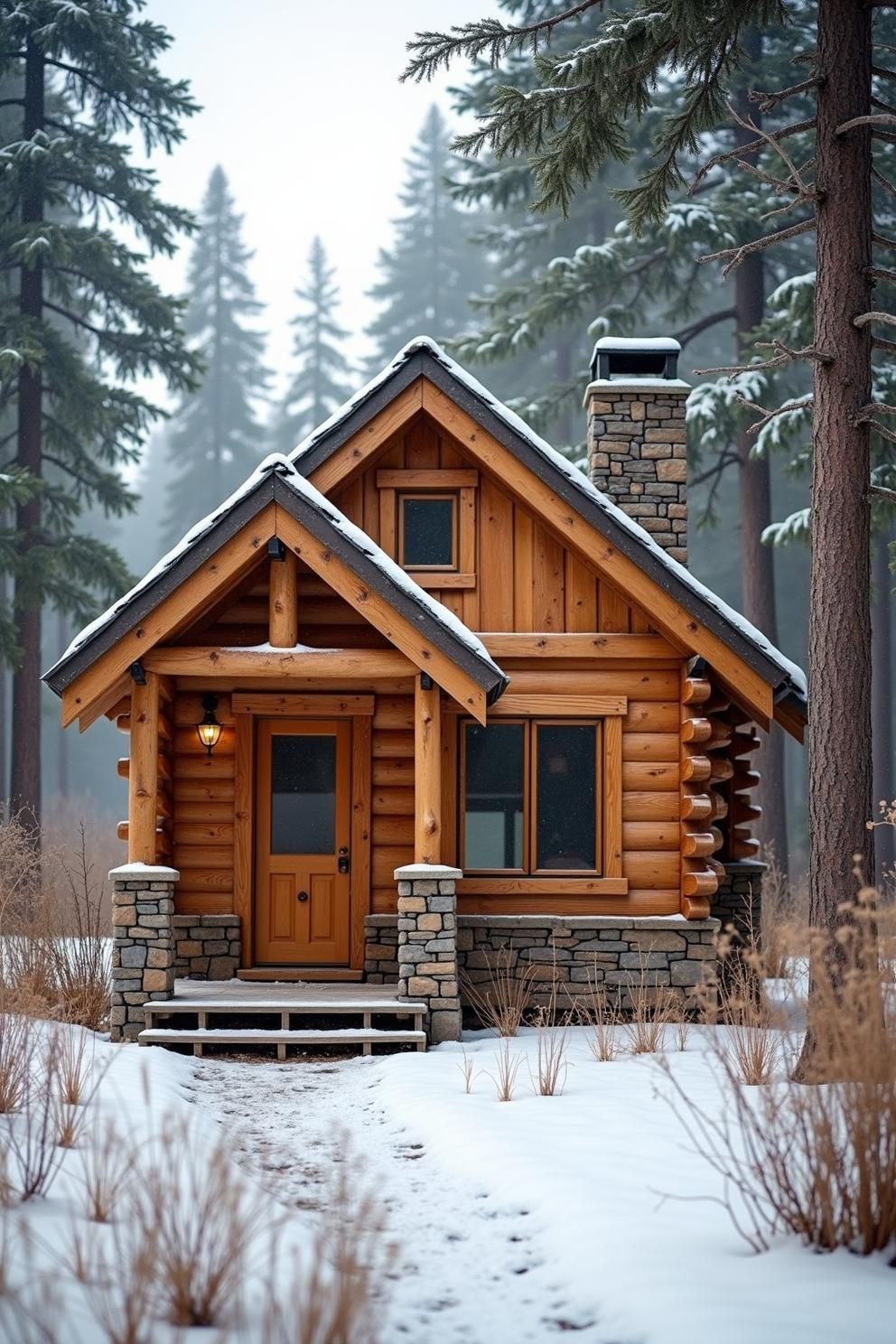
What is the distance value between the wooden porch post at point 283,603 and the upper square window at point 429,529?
197cm

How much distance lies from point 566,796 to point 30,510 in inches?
398

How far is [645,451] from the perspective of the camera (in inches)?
471

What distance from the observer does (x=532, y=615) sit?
37.5 feet

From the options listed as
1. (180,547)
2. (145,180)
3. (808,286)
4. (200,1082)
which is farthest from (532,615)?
(145,180)

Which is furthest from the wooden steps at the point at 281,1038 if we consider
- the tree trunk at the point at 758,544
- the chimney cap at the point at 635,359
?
the tree trunk at the point at 758,544

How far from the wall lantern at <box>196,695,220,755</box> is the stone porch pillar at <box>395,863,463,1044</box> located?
7.98 ft

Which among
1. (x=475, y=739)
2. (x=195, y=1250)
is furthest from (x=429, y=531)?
(x=195, y=1250)

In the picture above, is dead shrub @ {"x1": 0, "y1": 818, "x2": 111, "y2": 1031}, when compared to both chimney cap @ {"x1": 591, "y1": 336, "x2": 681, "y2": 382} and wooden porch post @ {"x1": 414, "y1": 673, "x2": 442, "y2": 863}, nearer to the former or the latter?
wooden porch post @ {"x1": 414, "y1": 673, "x2": 442, "y2": 863}

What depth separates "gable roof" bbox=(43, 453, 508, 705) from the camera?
9477 millimetres

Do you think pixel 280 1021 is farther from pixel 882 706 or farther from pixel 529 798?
pixel 882 706

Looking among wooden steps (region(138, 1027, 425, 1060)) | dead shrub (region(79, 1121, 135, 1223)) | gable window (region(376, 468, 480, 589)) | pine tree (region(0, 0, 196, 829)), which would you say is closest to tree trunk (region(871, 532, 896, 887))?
gable window (region(376, 468, 480, 589))

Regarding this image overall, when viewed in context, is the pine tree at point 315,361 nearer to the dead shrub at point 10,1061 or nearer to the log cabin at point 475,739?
the log cabin at point 475,739

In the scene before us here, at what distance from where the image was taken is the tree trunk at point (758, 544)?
18.1 m

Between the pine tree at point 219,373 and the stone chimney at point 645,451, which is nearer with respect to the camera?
the stone chimney at point 645,451
